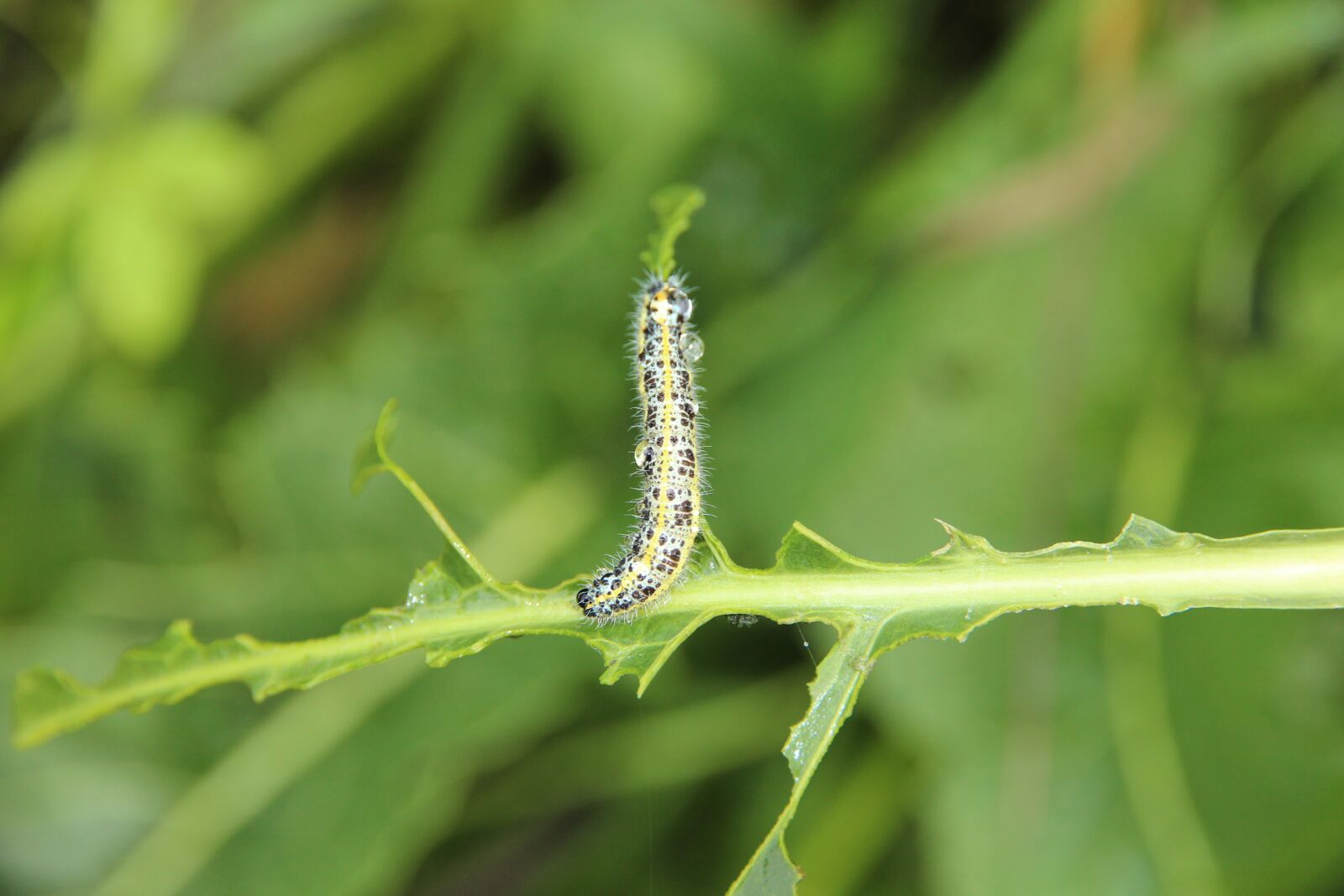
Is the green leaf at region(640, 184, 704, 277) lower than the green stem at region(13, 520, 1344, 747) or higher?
higher

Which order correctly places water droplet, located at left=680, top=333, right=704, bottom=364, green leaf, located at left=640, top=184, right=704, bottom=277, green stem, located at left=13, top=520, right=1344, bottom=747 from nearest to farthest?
green stem, located at left=13, top=520, right=1344, bottom=747 < green leaf, located at left=640, top=184, right=704, bottom=277 < water droplet, located at left=680, top=333, right=704, bottom=364

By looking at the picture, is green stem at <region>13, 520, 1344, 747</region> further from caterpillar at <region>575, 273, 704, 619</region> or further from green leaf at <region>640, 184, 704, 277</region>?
green leaf at <region>640, 184, 704, 277</region>

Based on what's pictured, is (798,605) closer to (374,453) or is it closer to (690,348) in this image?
(374,453)

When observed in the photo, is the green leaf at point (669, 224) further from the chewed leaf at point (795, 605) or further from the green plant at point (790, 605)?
the chewed leaf at point (795, 605)

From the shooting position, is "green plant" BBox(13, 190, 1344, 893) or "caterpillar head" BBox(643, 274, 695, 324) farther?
"caterpillar head" BBox(643, 274, 695, 324)

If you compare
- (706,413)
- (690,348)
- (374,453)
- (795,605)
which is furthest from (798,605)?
(706,413)

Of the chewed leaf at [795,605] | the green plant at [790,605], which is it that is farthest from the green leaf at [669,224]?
the chewed leaf at [795,605]

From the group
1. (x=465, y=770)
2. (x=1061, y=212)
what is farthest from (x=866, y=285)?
(x=465, y=770)

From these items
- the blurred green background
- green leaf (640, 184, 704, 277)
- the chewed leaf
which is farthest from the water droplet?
the blurred green background
